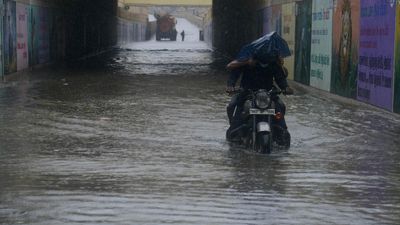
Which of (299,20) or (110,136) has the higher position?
(299,20)

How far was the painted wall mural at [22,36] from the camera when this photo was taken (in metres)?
26.8

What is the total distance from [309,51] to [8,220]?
1676cm

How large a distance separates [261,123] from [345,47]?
8821mm

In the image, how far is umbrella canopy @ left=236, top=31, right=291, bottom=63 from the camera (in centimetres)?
1072

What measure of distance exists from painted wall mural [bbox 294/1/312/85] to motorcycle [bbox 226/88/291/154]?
455 inches

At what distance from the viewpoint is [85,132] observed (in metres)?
12.6

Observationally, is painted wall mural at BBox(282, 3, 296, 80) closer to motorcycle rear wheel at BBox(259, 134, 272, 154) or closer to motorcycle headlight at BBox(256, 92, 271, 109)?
motorcycle headlight at BBox(256, 92, 271, 109)

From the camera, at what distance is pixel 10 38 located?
25.2m

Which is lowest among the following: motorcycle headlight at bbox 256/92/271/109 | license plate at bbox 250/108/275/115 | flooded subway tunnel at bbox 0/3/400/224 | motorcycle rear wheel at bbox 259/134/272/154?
flooded subway tunnel at bbox 0/3/400/224

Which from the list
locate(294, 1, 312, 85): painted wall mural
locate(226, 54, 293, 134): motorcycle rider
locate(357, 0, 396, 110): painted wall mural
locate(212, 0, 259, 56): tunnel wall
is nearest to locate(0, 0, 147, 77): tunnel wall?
locate(212, 0, 259, 56): tunnel wall

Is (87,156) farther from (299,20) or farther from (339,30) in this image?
(299,20)

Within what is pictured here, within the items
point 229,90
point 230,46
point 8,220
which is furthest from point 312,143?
point 230,46

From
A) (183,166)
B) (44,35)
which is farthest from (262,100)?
(44,35)

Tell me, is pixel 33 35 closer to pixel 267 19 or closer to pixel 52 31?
pixel 52 31
